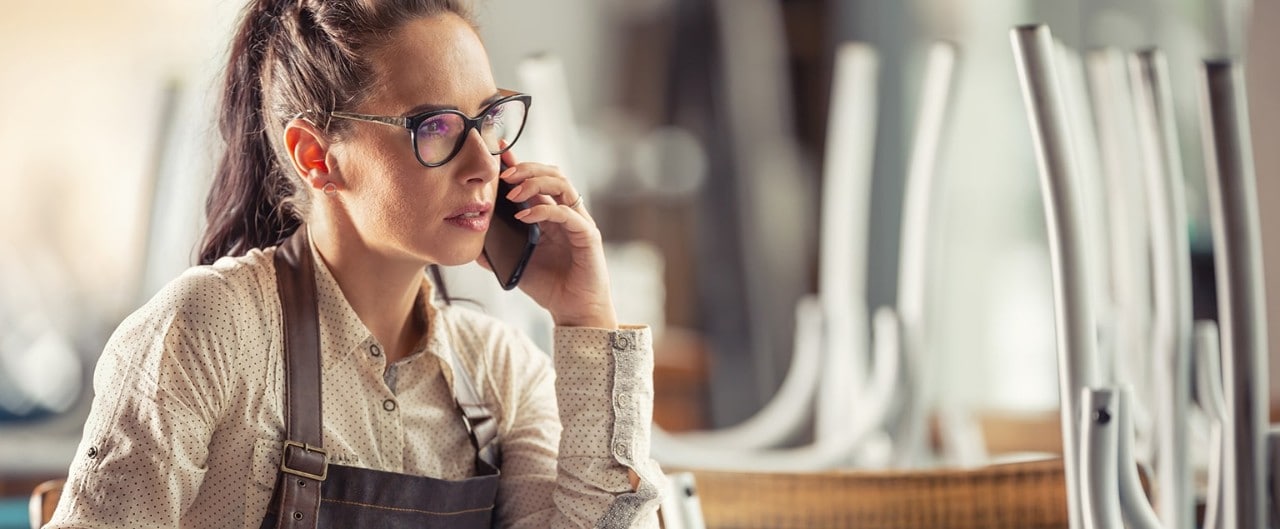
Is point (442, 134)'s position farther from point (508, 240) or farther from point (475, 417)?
point (475, 417)

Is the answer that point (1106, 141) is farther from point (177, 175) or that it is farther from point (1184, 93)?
point (1184, 93)

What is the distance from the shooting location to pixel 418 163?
1.40m

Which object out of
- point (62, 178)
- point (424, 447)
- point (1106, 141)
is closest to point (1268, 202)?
point (1106, 141)

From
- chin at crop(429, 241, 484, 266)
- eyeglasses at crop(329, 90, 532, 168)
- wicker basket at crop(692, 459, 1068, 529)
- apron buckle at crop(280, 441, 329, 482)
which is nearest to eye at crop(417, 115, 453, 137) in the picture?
eyeglasses at crop(329, 90, 532, 168)

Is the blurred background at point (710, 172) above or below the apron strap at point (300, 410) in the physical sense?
above

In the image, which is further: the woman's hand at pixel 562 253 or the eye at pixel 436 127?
the woman's hand at pixel 562 253

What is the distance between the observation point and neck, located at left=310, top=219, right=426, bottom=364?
151 cm

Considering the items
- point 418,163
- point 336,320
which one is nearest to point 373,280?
point 336,320

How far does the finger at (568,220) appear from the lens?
1.51 m

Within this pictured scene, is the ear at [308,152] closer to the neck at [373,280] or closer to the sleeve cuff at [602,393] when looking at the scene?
the neck at [373,280]

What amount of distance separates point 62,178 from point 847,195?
10.2 ft

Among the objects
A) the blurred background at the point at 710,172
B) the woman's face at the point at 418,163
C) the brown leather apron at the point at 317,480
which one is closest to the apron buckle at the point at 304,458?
the brown leather apron at the point at 317,480

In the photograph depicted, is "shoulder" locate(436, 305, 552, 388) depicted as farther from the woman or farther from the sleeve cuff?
the sleeve cuff

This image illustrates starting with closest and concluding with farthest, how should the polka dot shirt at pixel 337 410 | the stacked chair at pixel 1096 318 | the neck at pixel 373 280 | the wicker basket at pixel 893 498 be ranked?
the polka dot shirt at pixel 337 410 < the stacked chair at pixel 1096 318 < the neck at pixel 373 280 < the wicker basket at pixel 893 498
